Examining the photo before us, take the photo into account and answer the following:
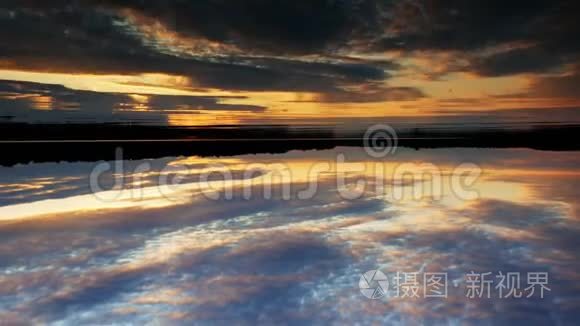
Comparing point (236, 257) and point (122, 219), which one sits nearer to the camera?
point (236, 257)

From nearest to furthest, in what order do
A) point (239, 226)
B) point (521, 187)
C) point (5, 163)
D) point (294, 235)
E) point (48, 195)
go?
point (294, 235) < point (239, 226) < point (48, 195) < point (521, 187) < point (5, 163)

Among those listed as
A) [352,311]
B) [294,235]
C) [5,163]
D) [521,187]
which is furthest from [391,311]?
[5,163]

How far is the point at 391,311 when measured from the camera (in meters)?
4.46

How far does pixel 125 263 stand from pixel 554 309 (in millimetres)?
5149

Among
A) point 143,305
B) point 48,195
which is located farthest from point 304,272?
point 48,195

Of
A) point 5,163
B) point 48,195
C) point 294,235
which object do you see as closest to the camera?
point 294,235

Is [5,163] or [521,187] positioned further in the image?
[5,163]

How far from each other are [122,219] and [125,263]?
2500mm

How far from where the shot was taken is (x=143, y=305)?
4586 millimetres

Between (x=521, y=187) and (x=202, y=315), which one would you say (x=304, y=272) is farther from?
(x=521, y=187)

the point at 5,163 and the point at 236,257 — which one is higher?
the point at 5,163

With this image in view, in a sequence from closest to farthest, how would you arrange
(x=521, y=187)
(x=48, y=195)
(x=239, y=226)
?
1. (x=239, y=226)
2. (x=48, y=195)
3. (x=521, y=187)

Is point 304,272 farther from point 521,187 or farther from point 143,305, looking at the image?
point 521,187

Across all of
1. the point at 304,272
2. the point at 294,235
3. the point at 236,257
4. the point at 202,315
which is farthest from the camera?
the point at 294,235
